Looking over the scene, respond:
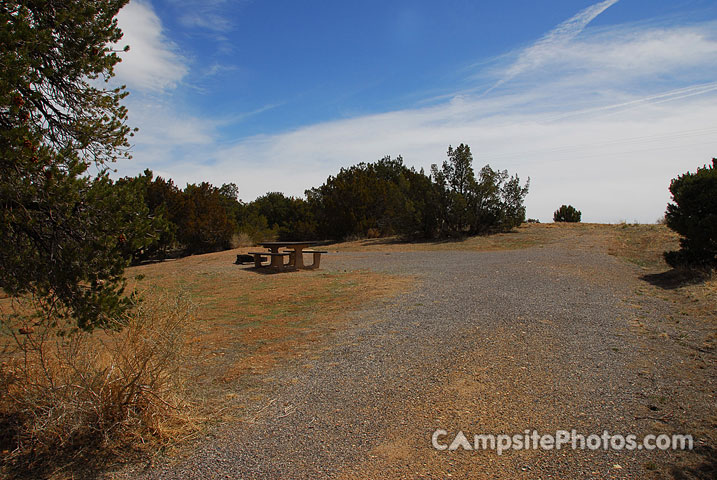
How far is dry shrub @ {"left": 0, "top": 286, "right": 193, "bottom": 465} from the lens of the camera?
317cm

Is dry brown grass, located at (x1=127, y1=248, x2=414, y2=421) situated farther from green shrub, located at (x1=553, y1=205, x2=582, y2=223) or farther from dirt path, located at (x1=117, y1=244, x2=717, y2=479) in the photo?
green shrub, located at (x1=553, y1=205, x2=582, y2=223)

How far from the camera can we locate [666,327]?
6184 millimetres

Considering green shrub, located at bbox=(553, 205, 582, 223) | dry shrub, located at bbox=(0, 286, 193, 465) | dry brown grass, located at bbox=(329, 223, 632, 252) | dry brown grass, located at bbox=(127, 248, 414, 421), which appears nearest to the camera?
dry shrub, located at bbox=(0, 286, 193, 465)

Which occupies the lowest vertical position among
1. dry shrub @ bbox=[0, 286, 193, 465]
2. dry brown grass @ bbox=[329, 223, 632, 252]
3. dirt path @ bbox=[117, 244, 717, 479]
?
dirt path @ bbox=[117, 244, 717, 479]

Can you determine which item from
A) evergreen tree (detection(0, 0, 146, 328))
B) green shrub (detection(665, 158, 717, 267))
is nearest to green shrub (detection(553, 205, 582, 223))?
green shrub (detection(665, 158, 717, 267))

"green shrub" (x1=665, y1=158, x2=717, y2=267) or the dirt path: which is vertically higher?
"green shrub" (x1=665, y1=158, x2=717, y2=267)

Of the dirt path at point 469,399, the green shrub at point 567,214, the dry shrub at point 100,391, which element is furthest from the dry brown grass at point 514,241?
the dry shrub at point 100,391

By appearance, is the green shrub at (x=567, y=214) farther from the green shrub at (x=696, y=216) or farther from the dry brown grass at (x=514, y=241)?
the green shrub at (x=696, y=216)

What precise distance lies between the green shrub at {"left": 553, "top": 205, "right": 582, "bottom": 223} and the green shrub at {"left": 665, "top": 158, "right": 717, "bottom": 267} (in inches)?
900

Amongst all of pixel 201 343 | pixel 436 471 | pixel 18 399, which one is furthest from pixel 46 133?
pixel 436 471

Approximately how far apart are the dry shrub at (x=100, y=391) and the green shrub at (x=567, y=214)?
33404mm

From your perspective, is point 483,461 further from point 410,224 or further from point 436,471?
point 410,224

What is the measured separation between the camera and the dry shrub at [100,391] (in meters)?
3.17

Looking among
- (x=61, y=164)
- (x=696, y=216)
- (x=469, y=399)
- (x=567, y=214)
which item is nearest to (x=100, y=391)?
(x=61, y=164)
